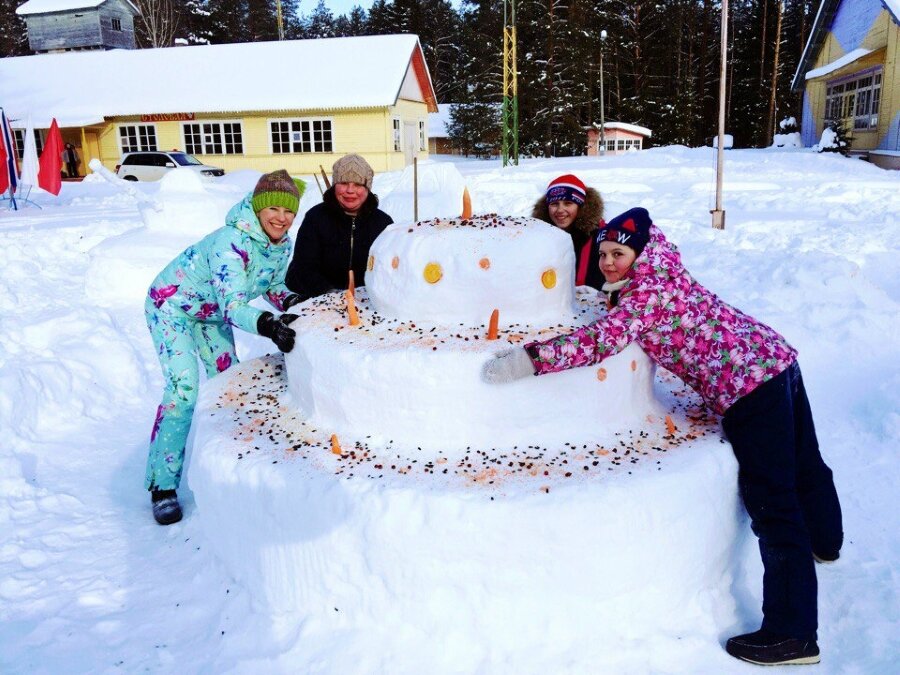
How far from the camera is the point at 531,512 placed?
99.0 inches

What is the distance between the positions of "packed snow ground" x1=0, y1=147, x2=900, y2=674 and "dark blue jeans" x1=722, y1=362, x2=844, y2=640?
0.65 feet

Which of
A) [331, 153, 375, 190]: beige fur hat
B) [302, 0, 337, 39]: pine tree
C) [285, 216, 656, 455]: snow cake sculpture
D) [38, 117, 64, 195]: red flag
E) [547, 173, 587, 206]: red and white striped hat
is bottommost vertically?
[285, 216, 656, 455]: snow cake sculpture

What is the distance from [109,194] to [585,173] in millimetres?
11821

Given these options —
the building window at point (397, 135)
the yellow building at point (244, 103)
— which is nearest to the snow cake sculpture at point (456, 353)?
the yellow building at point (244, 103)

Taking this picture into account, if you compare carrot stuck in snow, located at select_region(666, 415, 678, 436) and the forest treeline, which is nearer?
carrot stuck in snow, located at select_region(666, 415, 678, 436)

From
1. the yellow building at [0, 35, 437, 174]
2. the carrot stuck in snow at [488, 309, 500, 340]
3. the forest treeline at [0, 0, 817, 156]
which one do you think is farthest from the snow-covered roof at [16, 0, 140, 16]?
the carrot stuck in snow at [488, 309, 500, 340]

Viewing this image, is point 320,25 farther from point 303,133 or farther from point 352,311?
point 352,311

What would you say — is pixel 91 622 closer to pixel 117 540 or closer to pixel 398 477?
pixel 117 540

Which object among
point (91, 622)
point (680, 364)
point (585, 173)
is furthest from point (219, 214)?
point (585, 173)

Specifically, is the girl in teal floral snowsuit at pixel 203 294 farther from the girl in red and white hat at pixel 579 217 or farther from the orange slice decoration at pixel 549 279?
the girl in red and white hat at pixel 579 217

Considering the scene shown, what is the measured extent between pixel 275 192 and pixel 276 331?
31.4 inches

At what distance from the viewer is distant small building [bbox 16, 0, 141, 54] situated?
3044 centimetres

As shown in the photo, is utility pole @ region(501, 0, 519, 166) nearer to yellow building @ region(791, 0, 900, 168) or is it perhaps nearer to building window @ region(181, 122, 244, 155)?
A: building window @ region(181, 122, 244, 155)

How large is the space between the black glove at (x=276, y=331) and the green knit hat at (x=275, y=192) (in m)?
0.65
